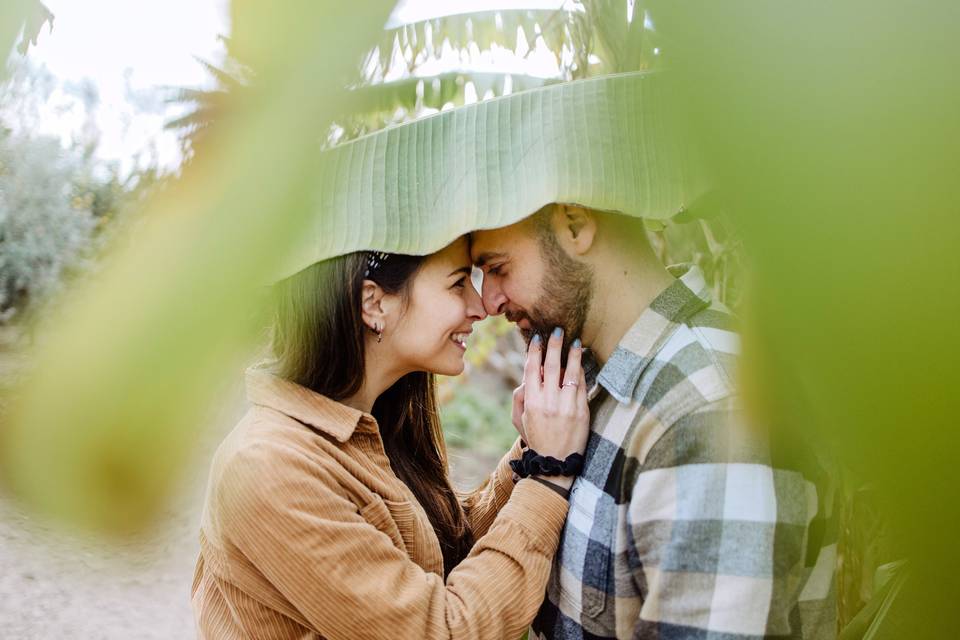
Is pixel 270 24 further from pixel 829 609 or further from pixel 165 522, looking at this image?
pixel 829 609

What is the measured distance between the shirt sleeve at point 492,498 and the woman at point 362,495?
0.27 feet

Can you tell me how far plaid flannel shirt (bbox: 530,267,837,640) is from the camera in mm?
1055

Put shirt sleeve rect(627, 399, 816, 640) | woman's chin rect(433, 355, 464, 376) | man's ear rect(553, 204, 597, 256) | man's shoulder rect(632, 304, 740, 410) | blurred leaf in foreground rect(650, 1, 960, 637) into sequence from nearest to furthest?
1. blurred leaf in foreground rect(650, 1, 960, 637)
2. shirt sleeve rect(627, 399, 816, 640)
3. man's shoulder rect(632, 304, 740, 410)
4. man's ear rect(553, 204, 597, 256)
5. woman's chin rect(433, 355, 464, 376)

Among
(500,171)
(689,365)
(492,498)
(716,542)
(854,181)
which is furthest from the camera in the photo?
(492,498)

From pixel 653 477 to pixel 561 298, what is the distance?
16.4 inches

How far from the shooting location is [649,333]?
4.52 ft

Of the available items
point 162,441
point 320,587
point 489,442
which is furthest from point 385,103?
point 489,442

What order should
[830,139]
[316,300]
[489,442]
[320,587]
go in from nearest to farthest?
[830,139] → [320,587] → [316,300] → [489,442]

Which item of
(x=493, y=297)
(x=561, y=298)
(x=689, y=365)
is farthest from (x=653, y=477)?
(x=493, y=297)

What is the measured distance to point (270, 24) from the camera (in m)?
0.28

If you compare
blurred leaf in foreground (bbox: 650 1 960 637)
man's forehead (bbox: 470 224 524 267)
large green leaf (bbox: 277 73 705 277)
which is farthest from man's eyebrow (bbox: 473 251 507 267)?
blurred leaf in foreground (bbox: 650 1 960 637)

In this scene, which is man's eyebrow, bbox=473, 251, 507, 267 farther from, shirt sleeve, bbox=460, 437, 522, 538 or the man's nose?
shirt sleeve, bbox=460, 437, 522, 538

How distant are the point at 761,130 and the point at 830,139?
0.02m

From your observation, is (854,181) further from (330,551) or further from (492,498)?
(492,498)
